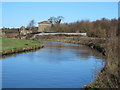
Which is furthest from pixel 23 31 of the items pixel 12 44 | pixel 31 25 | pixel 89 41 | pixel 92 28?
pixel 12 44

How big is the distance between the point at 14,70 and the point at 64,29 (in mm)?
53743

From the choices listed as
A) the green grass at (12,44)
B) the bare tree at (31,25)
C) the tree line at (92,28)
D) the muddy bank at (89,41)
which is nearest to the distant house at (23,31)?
the bare tree at (31,25)

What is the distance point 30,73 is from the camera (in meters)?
13.0

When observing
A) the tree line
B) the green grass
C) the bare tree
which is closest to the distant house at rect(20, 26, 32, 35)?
the bare tree

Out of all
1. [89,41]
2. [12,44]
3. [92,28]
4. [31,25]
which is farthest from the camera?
[31,25]

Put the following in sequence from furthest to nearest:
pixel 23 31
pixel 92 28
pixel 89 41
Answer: pixel 23 31, pixel 92 28, pixel 89 41

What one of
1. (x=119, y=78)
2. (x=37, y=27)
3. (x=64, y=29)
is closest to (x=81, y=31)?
(x=64, y=29)

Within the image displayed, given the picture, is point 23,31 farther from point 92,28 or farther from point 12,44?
point 12,44

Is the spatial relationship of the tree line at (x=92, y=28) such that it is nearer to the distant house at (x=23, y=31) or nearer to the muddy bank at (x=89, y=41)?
the muddy bank at (x=89, y=41)

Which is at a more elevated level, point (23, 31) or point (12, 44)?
point (23, 31)

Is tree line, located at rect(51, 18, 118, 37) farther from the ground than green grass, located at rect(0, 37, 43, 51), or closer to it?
farther from the ground

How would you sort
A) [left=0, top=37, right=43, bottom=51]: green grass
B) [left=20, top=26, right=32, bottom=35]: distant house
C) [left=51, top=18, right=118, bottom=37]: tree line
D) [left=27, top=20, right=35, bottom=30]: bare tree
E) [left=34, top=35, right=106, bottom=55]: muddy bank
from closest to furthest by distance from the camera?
[left=0, top=37, right=43, bottom=51]: green grass, [left=34, top=35, right=106, bottom=55]: muddy bank, [left=51, top=18, right=118, bottom=37]: tree line, [left=20, top=26, right=32, bottom=35]: distant house, [left=27, top=20, right=35, bottom=30]: bare tree

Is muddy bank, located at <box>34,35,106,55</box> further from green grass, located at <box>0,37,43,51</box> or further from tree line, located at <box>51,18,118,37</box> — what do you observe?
green grass, located at <box>0,37,43,51</box>

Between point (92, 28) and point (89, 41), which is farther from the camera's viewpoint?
point (92, 28)
